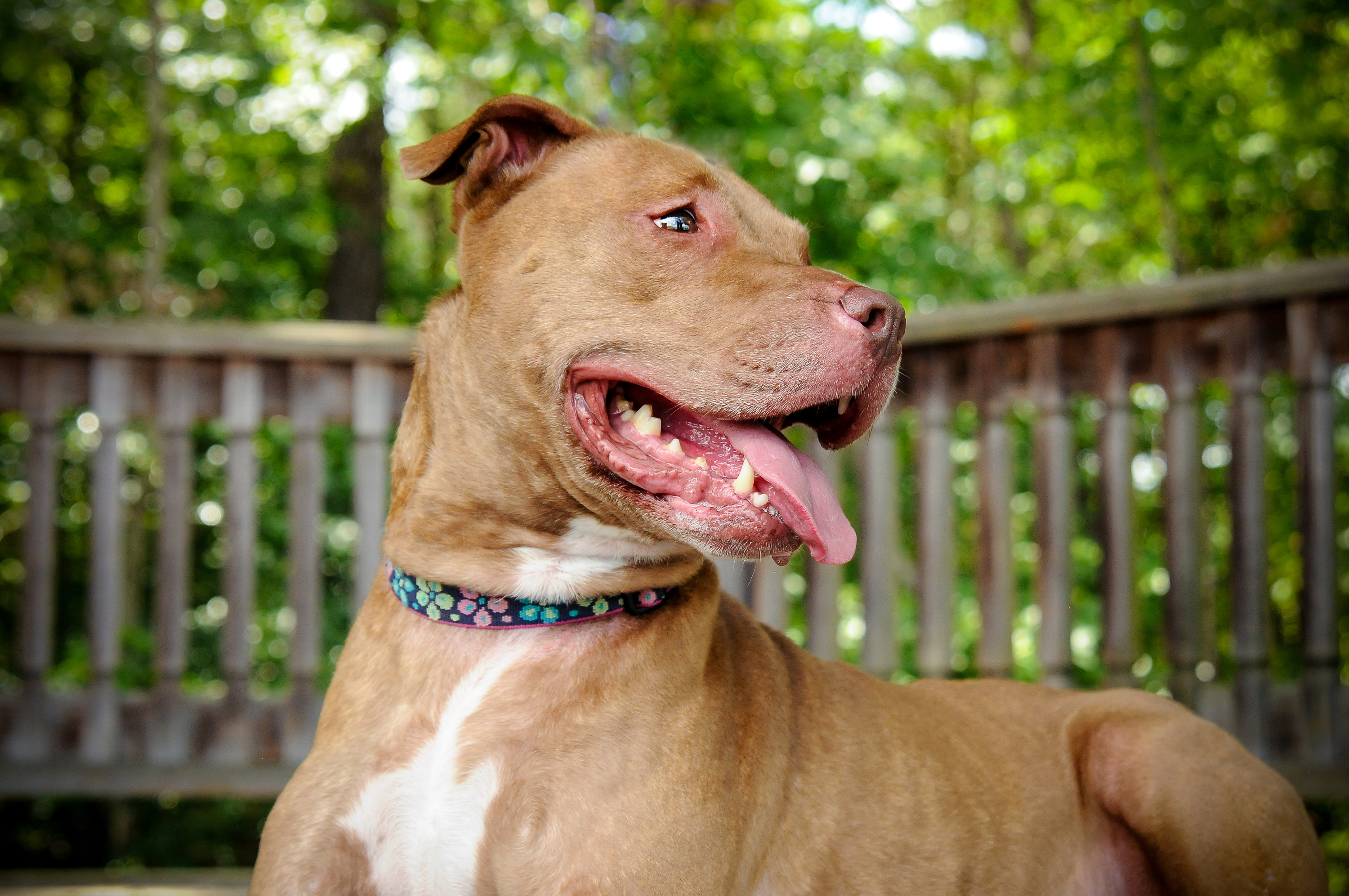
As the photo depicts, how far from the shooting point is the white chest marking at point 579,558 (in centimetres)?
200

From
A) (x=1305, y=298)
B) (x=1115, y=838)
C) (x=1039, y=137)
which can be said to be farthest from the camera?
(x=1039, y=137)

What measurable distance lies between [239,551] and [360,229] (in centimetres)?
501

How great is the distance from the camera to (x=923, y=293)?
6160 millimetres

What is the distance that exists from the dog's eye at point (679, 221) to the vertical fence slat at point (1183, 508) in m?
1.93

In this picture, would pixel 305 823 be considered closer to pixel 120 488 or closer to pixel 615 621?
pixel 615 621

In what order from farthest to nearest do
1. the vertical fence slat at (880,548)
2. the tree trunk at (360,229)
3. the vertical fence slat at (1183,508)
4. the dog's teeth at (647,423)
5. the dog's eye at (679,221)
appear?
the tree trunk at (360,229) < the vertical fence slat at (880,548) < the vertical fence slat at (1183,508) < the dog's eye at (679,221) < the dog's teeth at (647,423)

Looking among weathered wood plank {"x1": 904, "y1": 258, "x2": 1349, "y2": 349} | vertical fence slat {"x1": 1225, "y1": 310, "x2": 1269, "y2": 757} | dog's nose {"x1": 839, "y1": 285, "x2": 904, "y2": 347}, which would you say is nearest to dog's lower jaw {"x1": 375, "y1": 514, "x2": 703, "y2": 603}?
dog's nose {"x1": 839, "y1": 285, "x2": 904, "y2": 347}

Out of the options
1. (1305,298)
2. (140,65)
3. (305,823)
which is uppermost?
(140,65)

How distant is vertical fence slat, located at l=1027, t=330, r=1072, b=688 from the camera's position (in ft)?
11.2

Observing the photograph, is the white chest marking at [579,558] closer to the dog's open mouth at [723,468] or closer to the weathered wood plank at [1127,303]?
the dog's open mouth at [723,468]

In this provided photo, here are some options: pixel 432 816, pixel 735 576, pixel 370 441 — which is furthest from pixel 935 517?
pixel 432 816

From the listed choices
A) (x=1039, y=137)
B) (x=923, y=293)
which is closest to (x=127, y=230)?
(x=923, y=293)

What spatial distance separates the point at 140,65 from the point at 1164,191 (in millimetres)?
6117

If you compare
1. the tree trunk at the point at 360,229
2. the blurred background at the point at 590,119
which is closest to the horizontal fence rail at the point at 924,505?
the blurred background at the point at 590,119
